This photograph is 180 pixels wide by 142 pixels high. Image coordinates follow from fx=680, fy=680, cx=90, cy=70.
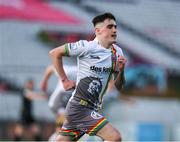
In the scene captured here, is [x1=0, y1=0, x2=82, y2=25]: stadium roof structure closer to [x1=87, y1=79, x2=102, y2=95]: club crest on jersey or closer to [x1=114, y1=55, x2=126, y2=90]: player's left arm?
[x1=114, y1=55, x2=126, y2=90]: player's left arm

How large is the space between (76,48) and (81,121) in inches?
32.1

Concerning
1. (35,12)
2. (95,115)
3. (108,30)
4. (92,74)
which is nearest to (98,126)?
(95,115)

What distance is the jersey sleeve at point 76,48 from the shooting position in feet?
23.5

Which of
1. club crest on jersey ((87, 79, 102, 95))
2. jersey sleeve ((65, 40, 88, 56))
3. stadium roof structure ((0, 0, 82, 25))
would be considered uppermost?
jersey sleeve ((65, 40, 88, 56))

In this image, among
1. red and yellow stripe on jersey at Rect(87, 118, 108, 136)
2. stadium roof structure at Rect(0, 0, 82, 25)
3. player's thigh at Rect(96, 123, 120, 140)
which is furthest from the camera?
stadium roof structure at Rect(0, 0, 82, 25)

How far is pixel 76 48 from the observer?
718cm

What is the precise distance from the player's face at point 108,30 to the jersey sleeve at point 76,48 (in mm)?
216

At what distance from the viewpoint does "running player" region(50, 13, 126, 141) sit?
721 centimetres

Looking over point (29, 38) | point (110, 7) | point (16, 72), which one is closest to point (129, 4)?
point (110, 7)

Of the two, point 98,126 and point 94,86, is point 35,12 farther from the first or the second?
point 98,126

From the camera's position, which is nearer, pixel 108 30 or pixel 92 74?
pixel 108 30

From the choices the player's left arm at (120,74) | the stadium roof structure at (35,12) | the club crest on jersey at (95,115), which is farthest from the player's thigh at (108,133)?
the stadium roof structure at (35,12)

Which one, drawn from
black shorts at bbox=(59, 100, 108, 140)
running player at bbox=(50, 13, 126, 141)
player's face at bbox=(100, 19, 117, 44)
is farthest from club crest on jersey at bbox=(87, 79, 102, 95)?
player's face at bbox=(100, 19, 117, 44)

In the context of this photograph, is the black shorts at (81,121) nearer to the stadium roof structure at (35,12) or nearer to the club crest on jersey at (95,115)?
the club crest on jersey at (95,115)
